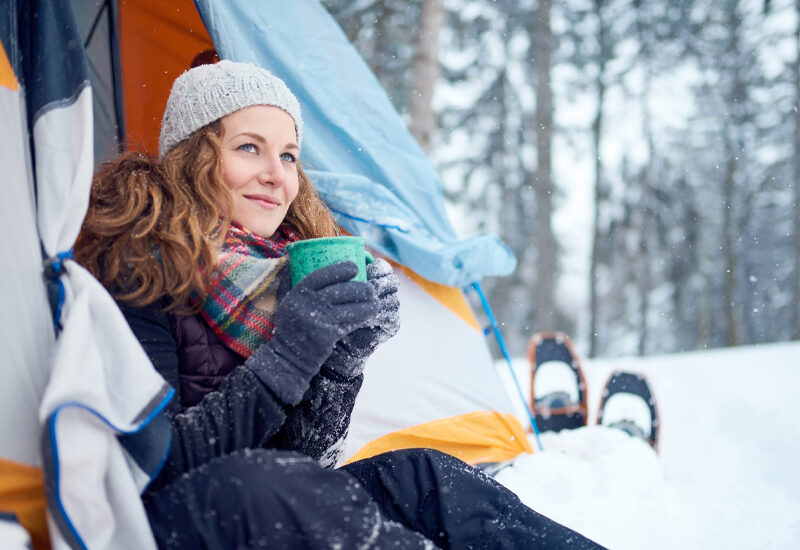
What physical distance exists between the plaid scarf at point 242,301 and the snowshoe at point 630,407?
218 cm

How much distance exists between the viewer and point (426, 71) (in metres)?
4.80

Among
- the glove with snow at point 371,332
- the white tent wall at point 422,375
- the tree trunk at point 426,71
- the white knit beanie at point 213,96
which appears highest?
the tree trunk at point 426,71

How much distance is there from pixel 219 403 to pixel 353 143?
157cm

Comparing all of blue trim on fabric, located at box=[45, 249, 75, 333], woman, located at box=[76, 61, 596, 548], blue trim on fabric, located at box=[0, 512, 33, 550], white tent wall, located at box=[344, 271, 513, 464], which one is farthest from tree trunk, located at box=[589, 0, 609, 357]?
blue trim on fabric, located at box=[0, 512, 33, 550]

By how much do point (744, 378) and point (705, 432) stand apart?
3.27ft

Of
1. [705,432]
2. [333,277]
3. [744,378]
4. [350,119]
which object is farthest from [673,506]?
[744,378]

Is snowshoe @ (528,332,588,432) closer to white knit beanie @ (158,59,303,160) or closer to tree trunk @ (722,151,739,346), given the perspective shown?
white knit beanie @ (158,59,303,160)

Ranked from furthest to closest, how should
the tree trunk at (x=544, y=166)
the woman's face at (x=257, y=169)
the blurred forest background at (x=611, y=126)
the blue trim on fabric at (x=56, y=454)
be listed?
the blurred forest background at (x=611, y=126) → the tree trunk at (x=544, y=166) → the woman's face at (x=257, y=169) → the blue trim on fabric at (x=56, y=454)

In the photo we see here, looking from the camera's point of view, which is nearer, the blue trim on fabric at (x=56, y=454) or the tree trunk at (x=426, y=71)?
the blue trim on fabric at (x=56, y=454)

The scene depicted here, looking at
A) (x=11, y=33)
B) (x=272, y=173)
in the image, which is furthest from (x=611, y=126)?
(x=11, y=33)

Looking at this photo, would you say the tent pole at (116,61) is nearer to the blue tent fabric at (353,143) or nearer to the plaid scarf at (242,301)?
the blue tent fabric at (353,143)

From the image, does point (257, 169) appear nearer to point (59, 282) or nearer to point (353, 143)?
point (59, 282)

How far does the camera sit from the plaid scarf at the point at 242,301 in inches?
50.8

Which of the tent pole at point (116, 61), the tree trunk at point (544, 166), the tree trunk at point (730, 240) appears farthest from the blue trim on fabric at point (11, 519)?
the tree trunk at point (730, 240)
